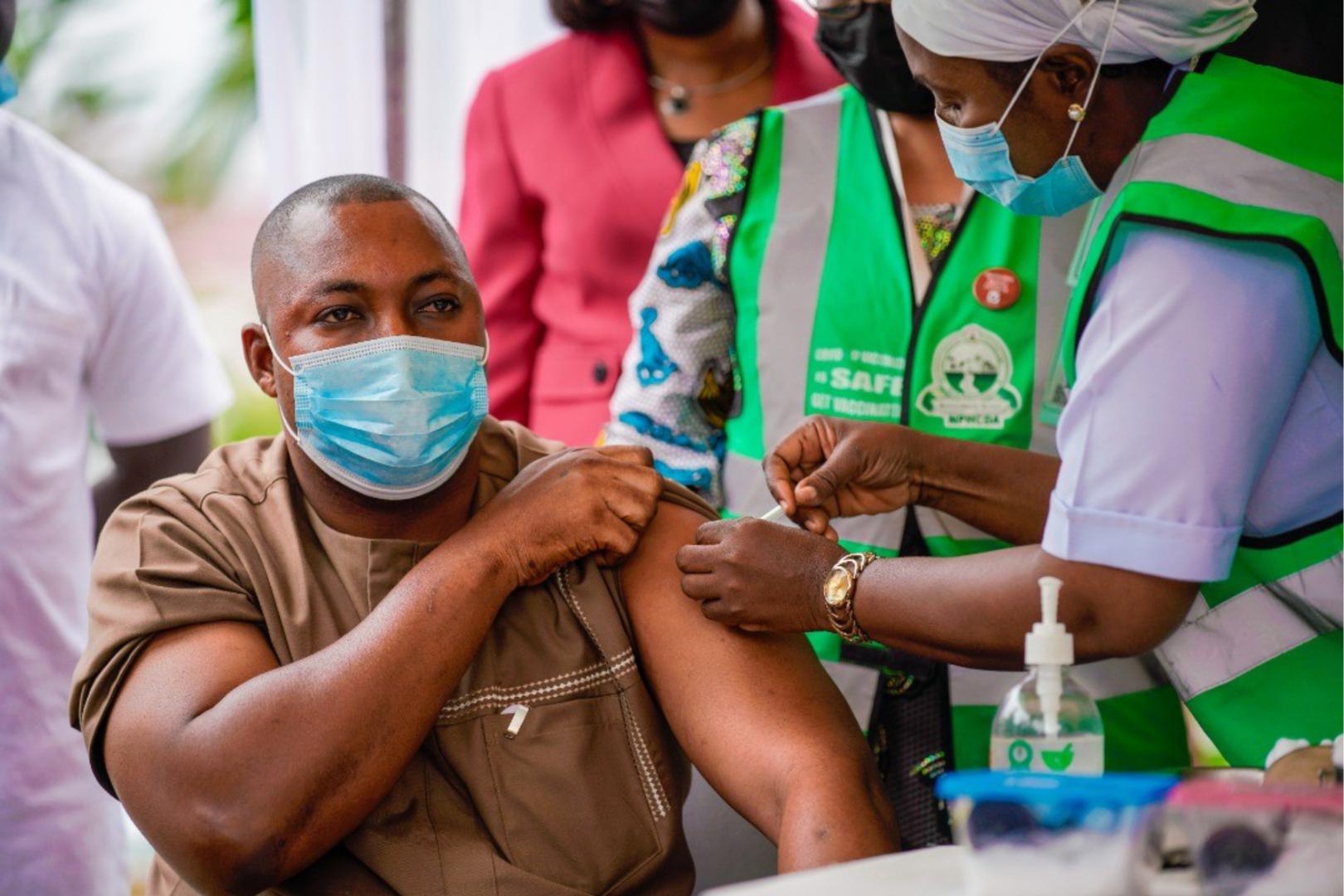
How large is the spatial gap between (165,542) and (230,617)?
15 centimetres

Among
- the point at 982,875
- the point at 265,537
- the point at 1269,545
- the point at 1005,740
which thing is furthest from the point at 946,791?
the point at 265,537

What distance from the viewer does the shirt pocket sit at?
1.96 meters

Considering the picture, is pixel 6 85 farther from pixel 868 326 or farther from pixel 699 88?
pixel 868 326

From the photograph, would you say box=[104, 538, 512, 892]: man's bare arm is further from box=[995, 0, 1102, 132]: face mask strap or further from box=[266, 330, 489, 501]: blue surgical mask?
box=[995, 0, 1102, 132]: face mask strap

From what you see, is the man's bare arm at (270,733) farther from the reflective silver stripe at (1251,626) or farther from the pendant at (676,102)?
the pendant at (676,102)

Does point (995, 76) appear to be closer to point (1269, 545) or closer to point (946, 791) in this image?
point (1269, 545)

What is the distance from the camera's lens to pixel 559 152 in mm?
3201

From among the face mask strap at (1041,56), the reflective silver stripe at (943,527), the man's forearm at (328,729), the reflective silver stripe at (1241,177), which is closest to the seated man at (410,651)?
the man's forearm at (328,729)

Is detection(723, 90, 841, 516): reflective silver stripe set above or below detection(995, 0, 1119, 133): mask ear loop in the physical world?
below

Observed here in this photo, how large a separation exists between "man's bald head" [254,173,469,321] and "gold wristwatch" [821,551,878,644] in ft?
2.41

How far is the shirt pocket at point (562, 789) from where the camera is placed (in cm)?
196

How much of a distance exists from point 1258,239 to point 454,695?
1203mm

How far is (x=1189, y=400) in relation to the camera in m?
1.74

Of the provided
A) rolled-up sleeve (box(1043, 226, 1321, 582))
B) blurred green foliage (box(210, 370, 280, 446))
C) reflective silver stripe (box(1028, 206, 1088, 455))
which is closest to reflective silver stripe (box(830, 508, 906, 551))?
reflective silver stripe (box(1028, 206, 1088, 455))
